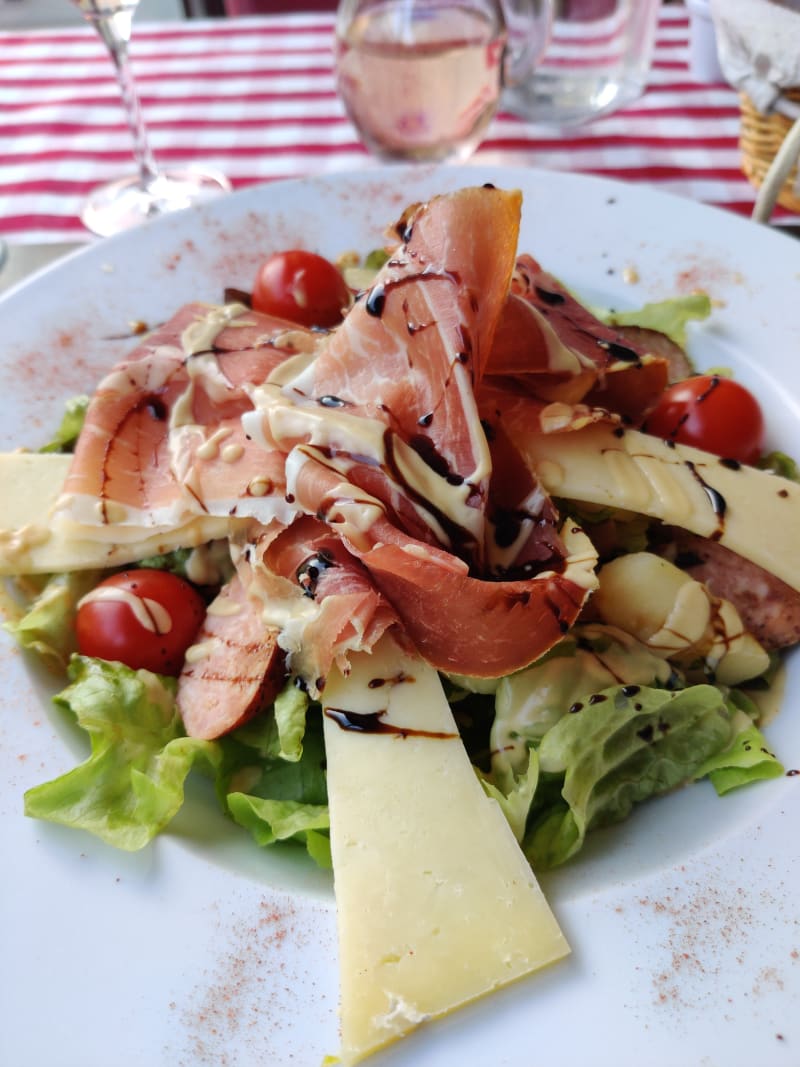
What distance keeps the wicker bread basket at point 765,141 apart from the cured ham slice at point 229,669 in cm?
223

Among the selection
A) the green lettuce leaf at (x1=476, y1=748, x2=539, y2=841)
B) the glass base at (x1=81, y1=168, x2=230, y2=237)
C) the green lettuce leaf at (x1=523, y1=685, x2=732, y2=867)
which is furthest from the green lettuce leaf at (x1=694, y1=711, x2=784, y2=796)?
the glass base at (x1=81, y1=168, x2=230, y2=237)

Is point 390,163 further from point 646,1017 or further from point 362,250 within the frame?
point 646,1017

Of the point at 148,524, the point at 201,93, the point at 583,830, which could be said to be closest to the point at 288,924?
the point at 583,830

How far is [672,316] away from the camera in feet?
8.24

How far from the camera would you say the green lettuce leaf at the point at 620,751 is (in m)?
1.67

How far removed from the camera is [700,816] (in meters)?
1.66

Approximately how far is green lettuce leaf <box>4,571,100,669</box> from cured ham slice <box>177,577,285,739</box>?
0.28 metres

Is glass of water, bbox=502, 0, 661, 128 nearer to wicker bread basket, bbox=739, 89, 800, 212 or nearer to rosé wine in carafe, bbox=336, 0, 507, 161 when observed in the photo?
rosé wine in carafe, bbox=336, 0, 507, 161

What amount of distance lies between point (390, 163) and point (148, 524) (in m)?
2.17

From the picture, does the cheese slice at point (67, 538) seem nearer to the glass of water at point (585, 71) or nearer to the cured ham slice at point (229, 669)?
the cured ham slice at point (229, 669)

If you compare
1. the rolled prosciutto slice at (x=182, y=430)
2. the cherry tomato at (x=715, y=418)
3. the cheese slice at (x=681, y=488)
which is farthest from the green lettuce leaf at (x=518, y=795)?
the cherry tomato at (x=715, y=418)

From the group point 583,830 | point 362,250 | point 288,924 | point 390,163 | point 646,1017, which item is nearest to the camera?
Result: point 646,1017

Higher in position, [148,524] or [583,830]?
[148,524]

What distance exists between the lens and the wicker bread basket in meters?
2.96
